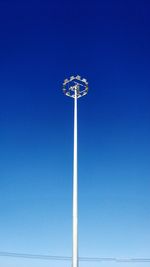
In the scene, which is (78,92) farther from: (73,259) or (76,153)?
(73,259)

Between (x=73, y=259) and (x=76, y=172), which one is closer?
(x=73, y=259)

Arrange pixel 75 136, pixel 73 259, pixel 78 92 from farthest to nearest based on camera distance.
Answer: pixel 78 92 → pixel 75 136 → pixel 73 259

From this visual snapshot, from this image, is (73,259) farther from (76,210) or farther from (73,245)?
(76,210)

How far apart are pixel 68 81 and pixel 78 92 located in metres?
1.18

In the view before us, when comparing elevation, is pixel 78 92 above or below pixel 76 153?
above

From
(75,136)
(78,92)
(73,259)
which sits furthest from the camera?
(78,92)

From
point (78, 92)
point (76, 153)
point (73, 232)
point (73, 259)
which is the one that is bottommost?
point (73, 259)

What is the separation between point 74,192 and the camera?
2139 centimetres

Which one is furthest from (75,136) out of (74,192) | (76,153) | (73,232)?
(73,232)

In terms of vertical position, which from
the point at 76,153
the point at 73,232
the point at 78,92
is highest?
the point at 78,92

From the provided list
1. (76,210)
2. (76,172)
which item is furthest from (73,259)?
(76,172)

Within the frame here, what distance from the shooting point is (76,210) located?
20844 millimetres

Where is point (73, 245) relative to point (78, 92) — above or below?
below

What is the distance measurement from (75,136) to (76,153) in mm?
1090
